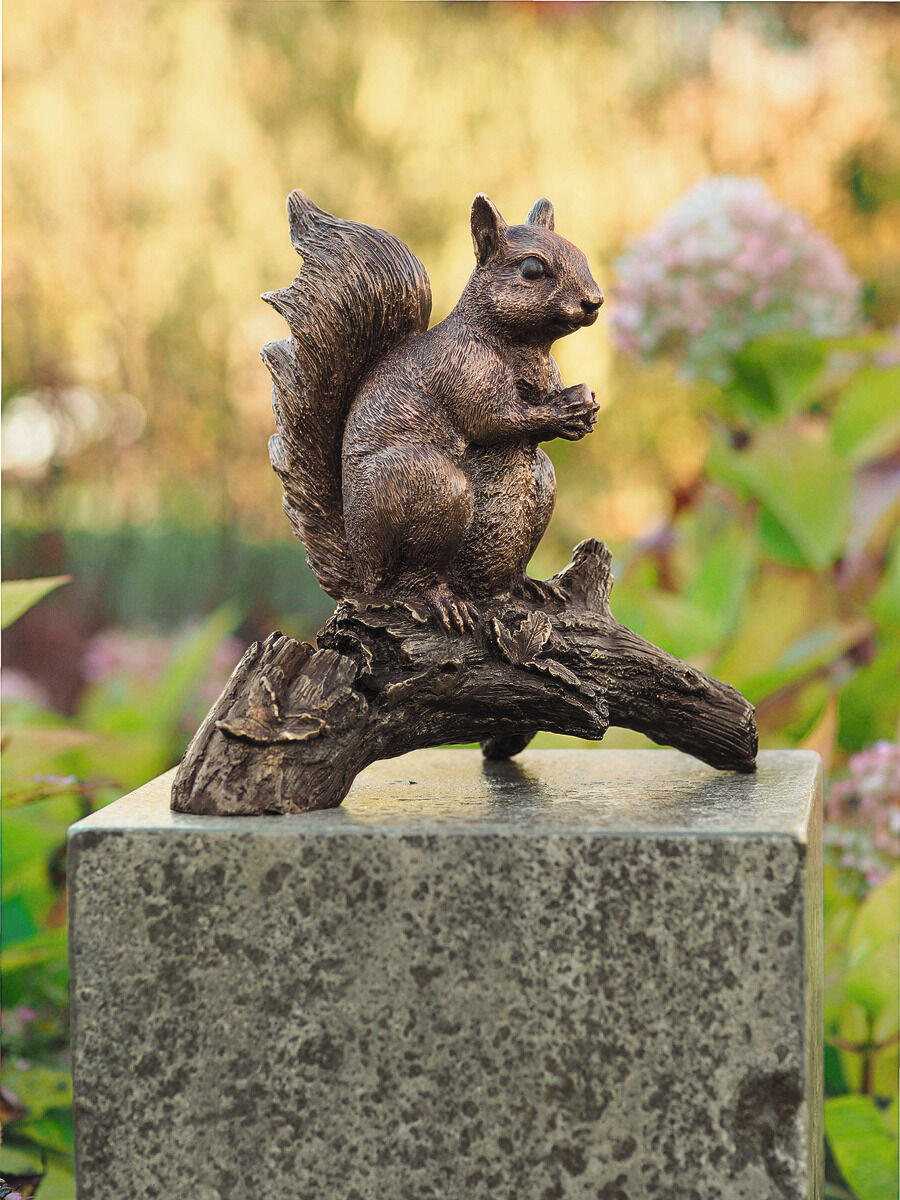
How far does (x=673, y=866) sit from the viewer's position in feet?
2.58

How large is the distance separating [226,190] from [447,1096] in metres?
2.91

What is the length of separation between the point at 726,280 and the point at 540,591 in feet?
2.88

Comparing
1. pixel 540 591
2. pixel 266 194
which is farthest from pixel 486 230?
pixel 266 194

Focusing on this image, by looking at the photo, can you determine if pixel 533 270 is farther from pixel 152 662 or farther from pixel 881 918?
pixel 152 662

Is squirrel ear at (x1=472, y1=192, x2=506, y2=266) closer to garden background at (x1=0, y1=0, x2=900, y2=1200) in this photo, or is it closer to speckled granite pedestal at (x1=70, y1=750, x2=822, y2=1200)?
speckled granite pedestal at (x1=70, y1=750, x2=822, y2=1200)

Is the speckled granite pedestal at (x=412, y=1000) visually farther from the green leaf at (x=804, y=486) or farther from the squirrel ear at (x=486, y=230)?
the green leaf at (x=804, y=486)

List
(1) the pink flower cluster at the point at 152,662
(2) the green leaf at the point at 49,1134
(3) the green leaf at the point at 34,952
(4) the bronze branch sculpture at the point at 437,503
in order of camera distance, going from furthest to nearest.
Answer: (1) the pink flower cluster at the point at 152,662 < (3) the green leaf at the point at 34,952 < (2) the green leaf at the point at 49,1134 < (4) the bronze branch sculpture at the point at 437,503

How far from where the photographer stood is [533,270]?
3.17 feet

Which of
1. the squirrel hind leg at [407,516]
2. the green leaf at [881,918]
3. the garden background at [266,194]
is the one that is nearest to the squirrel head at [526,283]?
the squirrel hind leg at [407,516]

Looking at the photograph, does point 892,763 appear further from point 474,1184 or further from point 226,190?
point 226,190

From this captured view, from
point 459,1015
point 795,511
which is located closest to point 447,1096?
point 459,1015

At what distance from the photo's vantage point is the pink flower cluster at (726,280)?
173cm

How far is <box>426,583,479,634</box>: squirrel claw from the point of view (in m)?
0.95

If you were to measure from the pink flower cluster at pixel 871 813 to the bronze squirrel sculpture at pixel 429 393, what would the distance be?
66cm
